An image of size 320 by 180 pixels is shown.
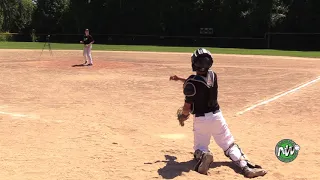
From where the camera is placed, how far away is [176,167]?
5.65 meters

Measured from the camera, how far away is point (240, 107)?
1053 centimetres

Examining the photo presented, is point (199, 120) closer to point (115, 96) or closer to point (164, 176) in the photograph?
point (164, 176)

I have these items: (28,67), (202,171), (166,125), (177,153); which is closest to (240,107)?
(166,125)

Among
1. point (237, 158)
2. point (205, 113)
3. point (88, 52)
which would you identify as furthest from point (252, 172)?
point (88, 52)

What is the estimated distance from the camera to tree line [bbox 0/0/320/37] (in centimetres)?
4547

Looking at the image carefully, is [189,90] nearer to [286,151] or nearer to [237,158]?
[237,158]

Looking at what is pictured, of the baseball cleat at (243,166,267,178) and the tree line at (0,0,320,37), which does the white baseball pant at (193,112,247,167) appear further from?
the tree line at (0,0,320,37)

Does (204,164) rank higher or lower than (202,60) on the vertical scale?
lower

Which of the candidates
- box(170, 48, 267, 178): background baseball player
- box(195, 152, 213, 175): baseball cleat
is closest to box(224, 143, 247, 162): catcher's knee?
box(170, 48, 267, 178): background baseball player

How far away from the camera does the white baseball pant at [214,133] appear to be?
18.2 ft

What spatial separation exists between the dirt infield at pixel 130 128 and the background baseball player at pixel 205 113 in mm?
183

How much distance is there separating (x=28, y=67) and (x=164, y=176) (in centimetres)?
1662

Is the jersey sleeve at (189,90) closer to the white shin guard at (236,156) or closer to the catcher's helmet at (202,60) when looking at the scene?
the catcher's helmet at (202,60)

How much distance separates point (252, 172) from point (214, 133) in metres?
0.75
